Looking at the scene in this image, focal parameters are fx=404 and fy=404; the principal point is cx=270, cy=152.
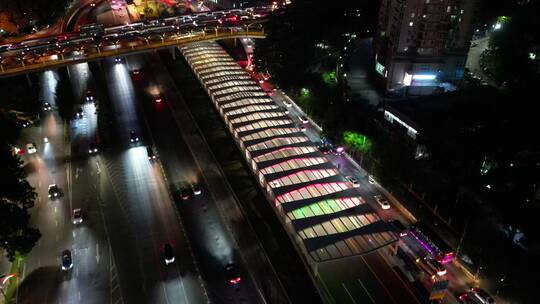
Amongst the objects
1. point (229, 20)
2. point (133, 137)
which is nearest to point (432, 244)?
point (133, 137)

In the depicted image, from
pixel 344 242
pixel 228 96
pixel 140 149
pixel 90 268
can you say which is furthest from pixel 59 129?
pixel 344 242

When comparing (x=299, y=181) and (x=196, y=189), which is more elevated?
(x=299, y=181)

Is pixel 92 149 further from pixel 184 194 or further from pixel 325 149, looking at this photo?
pixel 325 149

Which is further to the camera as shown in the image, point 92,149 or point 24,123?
point 24,123

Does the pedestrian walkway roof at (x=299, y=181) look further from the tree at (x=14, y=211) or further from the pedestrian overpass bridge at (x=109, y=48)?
the tree at (x=14, y=211)

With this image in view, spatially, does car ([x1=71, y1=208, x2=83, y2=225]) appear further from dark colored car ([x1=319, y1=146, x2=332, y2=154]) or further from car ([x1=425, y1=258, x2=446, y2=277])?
car ([x1=425, y1=258, x2=446, y2=277])

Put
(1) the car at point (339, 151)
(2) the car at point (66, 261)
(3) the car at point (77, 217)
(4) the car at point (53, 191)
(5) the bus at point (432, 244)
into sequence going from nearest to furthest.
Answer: (5) the bus at point (432, 244) → (2) the car at point (66, 261) → (3) the car at point (77, 217) → (4) the car at point (53, 191) → (1) the car at point (339, 151)

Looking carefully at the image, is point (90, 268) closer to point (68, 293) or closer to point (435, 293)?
point (68, 293)

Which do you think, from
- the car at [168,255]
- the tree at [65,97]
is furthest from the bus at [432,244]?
the tree at [65,97]
